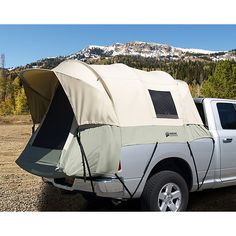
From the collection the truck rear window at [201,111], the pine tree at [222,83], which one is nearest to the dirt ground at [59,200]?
the truck rear window at [201,111]

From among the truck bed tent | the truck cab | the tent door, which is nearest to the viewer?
the truck bed tent

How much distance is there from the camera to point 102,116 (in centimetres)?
481

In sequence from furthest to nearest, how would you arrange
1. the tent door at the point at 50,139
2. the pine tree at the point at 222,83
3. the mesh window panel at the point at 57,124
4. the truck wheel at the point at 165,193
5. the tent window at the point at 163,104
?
the pine tree at the point at 222,83 → the mesh window panel at the point at 57,124 → the tent door at the point at 50,139 → the tent window at the point at 163,104 → the truck wheel at the point at 165,193

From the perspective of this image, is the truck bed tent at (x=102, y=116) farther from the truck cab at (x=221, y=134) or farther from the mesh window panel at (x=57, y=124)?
the truck cab at (x=221, y=134)

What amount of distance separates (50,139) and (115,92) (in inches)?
57.5

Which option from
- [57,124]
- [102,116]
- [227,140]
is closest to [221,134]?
[227,140]

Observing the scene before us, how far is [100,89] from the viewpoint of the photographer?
4918 millimetres

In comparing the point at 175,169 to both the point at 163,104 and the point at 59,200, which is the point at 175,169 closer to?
the point at 163,104

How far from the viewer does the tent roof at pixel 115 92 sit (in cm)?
484

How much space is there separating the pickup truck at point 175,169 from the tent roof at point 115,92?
39 centimetres

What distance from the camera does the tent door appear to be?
5445 millimetres

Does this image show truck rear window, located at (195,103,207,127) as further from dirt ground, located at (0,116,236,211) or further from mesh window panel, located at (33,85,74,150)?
mesh window panel, located at (33,85,74,150)

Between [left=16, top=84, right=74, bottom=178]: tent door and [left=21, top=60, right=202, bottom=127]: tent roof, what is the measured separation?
0.46 m

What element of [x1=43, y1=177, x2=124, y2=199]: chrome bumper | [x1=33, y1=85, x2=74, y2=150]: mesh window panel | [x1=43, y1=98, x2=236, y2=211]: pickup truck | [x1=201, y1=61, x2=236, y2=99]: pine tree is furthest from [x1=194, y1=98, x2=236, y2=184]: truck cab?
[x1=201, y1=61, x2=236, y2=99]: pine tree
